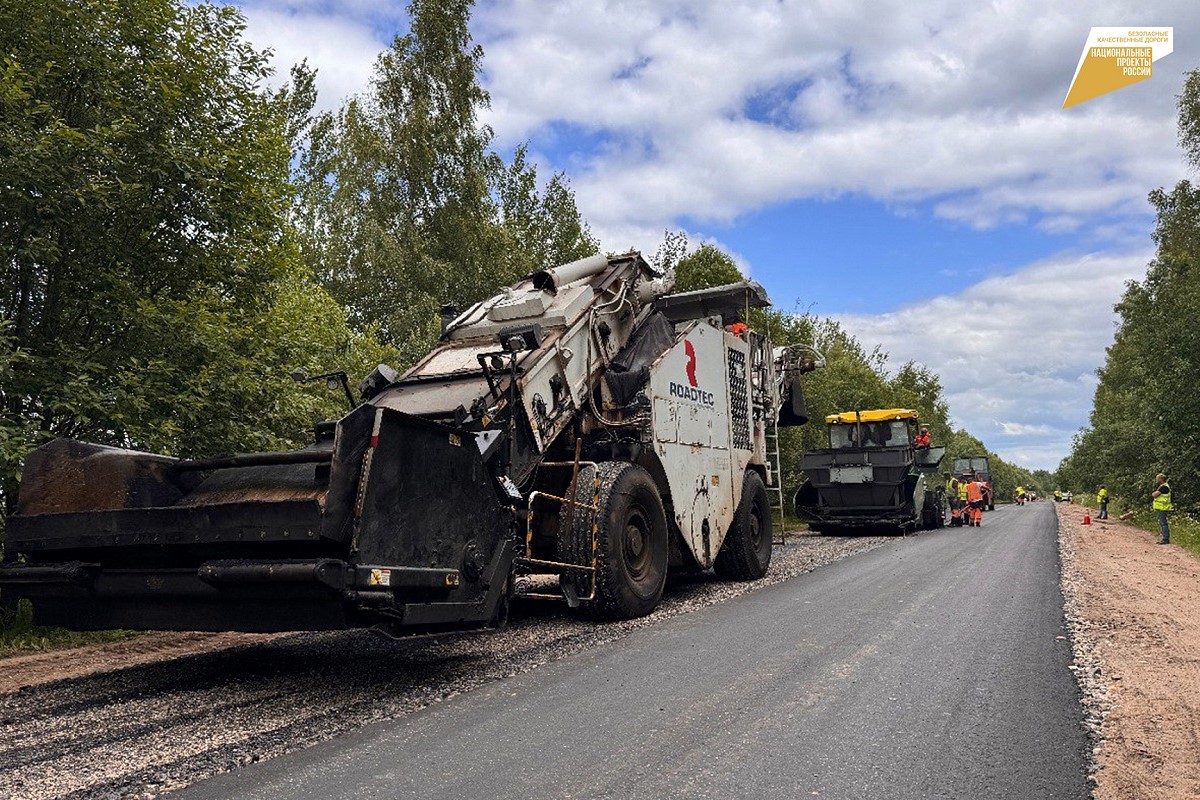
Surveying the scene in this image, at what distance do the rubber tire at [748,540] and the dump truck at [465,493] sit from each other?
3 centimetres

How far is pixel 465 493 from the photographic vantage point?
5.23 m

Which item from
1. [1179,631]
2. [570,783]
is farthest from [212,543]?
[1179,631]

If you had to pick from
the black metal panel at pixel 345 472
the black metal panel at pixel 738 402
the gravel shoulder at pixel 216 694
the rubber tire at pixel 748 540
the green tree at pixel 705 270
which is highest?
the green tree at pixel 705 270

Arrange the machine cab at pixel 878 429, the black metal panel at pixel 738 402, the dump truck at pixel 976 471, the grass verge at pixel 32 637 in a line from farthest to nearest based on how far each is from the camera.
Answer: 1. the dump truck at pixel 976 471
2. the machine cab at pixel 878 429
3. the black metal panel at pixel 738 402
4. the grass verge at pixel 32 637

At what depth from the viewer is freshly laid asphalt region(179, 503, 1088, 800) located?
10.8ft

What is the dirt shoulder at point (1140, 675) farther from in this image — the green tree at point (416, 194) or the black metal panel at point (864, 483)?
the green tree at point (416, 194)

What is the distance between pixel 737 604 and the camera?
25.9 feet

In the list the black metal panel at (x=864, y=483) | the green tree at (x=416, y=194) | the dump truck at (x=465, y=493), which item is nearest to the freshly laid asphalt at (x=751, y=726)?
the dump truck at (x=465, y=493)

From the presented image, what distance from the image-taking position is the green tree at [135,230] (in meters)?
7.04

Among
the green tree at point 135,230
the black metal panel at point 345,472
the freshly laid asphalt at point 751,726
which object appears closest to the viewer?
the freshly laid asphalt at point 751,726

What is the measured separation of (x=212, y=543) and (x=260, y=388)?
3.95 metres

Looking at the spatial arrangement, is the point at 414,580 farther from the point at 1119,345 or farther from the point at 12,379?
the point at 1119,345

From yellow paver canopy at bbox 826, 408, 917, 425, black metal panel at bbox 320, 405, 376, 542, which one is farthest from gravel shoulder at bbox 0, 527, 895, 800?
yellow paver canopy at bbox 826, 408, 917, 425

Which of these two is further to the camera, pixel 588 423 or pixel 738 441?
pixel 738 441
